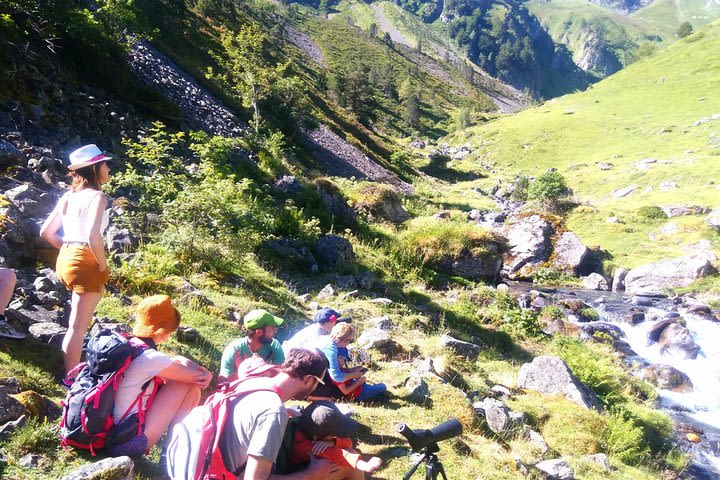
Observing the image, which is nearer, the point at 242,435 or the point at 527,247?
the point at 242,435

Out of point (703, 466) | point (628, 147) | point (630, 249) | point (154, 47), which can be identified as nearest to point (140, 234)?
point (703, 466)

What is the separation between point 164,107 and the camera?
1582 centimetres

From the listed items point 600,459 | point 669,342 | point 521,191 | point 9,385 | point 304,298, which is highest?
point 9,385

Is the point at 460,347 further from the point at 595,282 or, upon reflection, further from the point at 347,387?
the point at 595,282

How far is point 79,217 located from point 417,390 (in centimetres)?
484

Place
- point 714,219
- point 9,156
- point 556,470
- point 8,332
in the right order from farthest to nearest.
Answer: point 714,219 → point 9,156 → point 556,470 → point 8,332

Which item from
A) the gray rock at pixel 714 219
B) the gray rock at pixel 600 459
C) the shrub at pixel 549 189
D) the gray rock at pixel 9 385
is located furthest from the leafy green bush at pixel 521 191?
the gray rock at pixel 9 385

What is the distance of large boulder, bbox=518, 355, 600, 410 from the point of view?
27.4 feet

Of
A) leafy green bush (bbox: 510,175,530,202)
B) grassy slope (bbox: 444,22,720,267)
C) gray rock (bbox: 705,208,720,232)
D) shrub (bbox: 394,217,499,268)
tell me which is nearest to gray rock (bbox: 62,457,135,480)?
shrub (bbox: 394,217,499,268)

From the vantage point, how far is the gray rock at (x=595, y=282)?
2220 centimetres

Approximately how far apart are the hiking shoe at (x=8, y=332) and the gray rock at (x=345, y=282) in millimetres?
7742

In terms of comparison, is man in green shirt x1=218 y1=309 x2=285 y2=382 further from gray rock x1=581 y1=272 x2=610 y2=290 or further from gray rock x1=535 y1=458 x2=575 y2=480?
gray rock x1=581 y1=272 x2=610 y2=290

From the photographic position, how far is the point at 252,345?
5148 mm

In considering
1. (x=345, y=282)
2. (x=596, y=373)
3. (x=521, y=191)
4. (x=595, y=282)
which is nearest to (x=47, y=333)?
(x=345, y=282)
